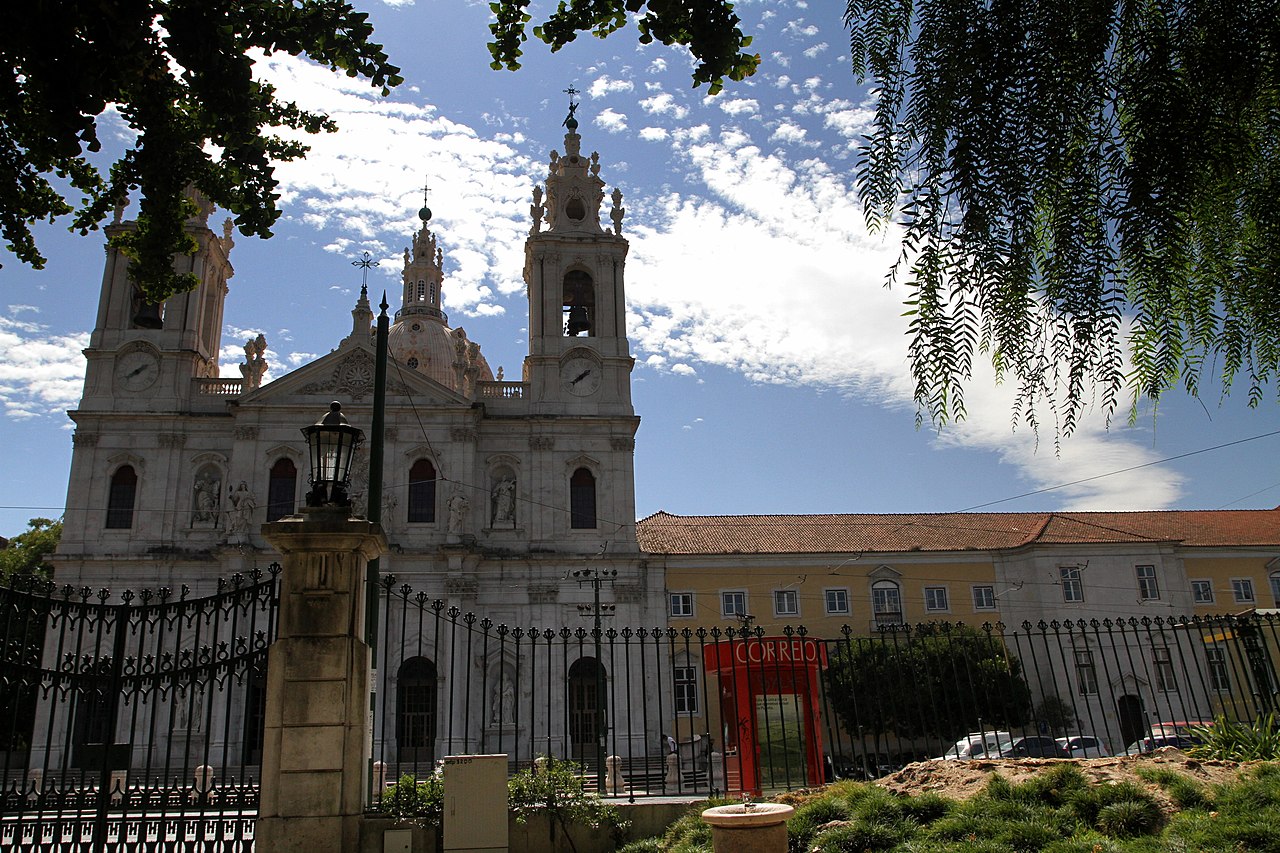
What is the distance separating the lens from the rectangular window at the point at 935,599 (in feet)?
135

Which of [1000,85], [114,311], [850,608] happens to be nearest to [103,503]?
[114,311]

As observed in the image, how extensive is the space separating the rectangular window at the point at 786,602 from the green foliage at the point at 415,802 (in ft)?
103

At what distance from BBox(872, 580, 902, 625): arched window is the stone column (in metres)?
34.6

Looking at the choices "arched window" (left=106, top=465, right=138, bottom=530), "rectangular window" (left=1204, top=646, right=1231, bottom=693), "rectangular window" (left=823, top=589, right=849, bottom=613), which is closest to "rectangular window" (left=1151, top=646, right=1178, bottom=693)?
"rectangular window" (left=1204, top=646, right=1231, bottom=693)

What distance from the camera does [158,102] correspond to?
24.2ft

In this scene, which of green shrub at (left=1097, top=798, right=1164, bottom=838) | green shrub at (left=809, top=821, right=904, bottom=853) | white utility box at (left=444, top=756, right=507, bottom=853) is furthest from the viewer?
white utility box at (left=444, top=756, right=507, bottom=853)

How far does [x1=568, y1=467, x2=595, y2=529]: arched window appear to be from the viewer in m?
34.8

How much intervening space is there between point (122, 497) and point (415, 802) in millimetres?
28592

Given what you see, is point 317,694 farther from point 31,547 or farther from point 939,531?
point 31,547

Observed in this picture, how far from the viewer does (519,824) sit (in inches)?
387

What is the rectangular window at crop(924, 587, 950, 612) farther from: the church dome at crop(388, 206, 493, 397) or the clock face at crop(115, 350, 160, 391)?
the clock face at crop(115, 350, 160, 391)


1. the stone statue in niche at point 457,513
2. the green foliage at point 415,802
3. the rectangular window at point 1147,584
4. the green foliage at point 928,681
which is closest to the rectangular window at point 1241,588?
the rectangular window at point 1147,584

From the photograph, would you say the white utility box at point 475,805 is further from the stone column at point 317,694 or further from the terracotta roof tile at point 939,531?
the terracotta roof tile at point 939,531

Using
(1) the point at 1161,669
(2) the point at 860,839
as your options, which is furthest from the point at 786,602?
(2) the point at 860,839
